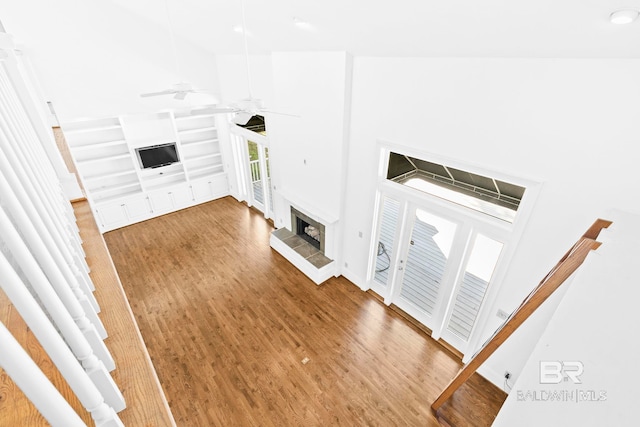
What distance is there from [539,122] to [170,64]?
7768 millimetres

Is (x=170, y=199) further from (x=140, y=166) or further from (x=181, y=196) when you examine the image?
(x=140, y=166)

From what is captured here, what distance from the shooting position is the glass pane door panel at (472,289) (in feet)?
13.7

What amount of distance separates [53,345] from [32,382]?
5.8 inches

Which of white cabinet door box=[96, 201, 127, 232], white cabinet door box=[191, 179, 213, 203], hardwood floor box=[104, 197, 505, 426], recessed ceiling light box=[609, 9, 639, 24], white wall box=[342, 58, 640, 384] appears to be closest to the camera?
recessed ceiling light box=[609, 9, 639, 24]

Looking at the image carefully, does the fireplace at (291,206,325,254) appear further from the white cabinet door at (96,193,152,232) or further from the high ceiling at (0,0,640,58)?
the white cabinet door at (96,193,152,232)

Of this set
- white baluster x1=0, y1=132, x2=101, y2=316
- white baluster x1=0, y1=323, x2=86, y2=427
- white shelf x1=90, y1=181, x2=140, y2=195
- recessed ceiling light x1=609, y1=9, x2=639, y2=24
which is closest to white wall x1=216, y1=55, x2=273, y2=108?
white shelf x1=90, y1=181, x2=140, y2=195

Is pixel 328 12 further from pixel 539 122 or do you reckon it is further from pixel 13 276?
pixel 13 276

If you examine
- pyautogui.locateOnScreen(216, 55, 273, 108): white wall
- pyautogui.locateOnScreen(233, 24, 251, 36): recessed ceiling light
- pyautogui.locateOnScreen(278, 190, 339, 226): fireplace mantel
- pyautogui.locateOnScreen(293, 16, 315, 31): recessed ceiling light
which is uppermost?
pyautogui.locateOnScreen(233, 24, 251, 36): recessed ceiling light

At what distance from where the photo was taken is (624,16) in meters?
1.74

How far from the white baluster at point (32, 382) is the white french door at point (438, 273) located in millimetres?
3911

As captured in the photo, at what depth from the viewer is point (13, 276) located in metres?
0.59

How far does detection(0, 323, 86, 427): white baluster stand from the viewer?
50 cm

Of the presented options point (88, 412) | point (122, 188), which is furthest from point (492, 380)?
point (122, 188)

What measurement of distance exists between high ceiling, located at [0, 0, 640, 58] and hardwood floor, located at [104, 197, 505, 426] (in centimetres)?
402
